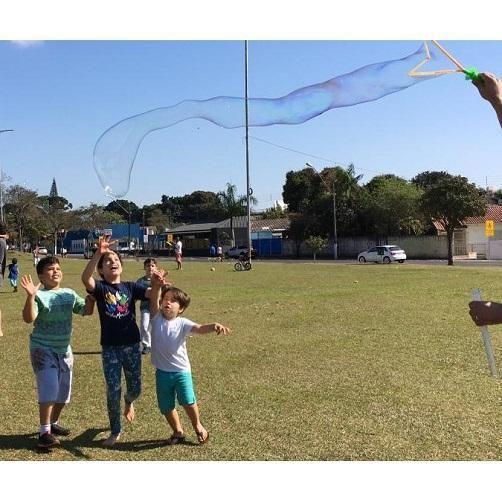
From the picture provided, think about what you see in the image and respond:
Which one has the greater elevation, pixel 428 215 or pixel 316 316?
pixel 428 215

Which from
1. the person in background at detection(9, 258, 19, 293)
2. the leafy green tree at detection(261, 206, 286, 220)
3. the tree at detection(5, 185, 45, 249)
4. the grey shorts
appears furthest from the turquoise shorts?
the leafy green tree at detection(261, 206, 286, 220)

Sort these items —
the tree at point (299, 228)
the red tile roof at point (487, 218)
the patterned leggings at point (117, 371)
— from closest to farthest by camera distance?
1. the patterned leggings at point (117, 371)
2. the red tile roof at point (487, 218)
3. the tree at point (299, 228)

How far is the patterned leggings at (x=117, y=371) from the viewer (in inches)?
194

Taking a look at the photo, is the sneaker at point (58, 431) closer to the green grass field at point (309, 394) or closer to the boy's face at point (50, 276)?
the green grass field at point (309, 394)

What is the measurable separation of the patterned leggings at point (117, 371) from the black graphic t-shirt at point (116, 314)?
7cm

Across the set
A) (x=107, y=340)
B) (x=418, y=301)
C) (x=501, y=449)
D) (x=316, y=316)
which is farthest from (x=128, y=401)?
(x=418, y=301)

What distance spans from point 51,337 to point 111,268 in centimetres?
75

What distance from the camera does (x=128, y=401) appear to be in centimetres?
518

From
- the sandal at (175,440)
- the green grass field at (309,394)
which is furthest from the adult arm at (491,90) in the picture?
the sandal at (175,440)

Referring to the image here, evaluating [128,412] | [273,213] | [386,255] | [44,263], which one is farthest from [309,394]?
[273,213]

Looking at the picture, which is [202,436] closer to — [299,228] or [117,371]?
[117,371]

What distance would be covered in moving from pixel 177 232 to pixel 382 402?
242ft

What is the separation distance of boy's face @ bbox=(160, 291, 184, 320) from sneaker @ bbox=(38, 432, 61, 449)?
1.28 meters

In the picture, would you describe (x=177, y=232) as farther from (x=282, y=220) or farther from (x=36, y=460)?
(x=36, y=460)
